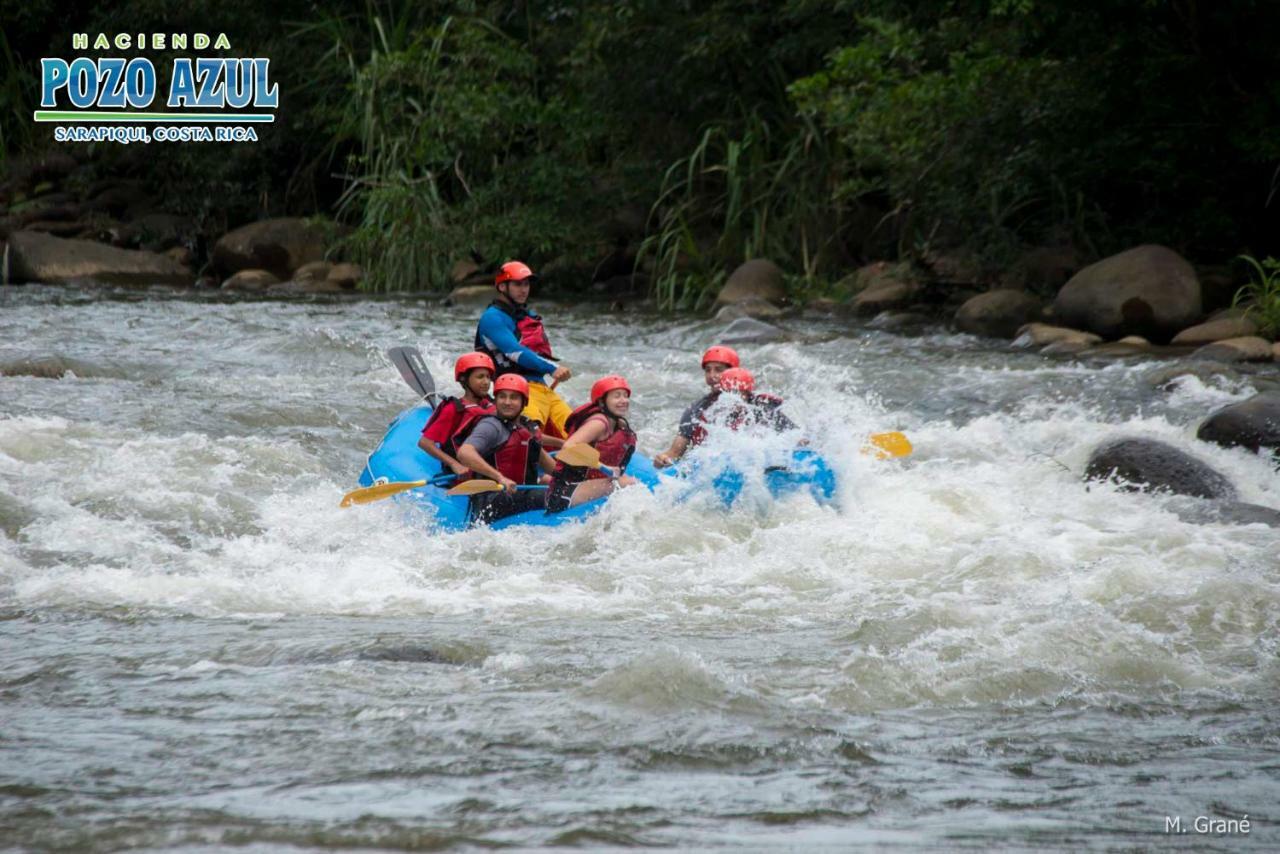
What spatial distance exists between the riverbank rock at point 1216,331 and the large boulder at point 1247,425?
346 cm

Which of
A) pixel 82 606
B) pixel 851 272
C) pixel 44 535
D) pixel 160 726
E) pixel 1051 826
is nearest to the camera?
pixel 1051 826

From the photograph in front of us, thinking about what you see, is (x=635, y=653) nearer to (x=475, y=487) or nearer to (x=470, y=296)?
(x=475, y=487)

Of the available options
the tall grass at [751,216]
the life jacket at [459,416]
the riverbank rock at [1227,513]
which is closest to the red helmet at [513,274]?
the life jacket at [459,416]

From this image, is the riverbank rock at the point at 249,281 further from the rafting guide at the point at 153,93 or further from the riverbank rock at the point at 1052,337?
the riverbank rock at the point at 1052,337

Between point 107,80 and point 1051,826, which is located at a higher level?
point 107,80

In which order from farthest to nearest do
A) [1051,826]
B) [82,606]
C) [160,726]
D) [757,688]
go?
[82,606]
[757,688]
[160,726]
[1051,826]

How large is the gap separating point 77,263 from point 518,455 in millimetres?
12528

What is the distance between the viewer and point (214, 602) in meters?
5.18

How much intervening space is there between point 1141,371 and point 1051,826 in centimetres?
769

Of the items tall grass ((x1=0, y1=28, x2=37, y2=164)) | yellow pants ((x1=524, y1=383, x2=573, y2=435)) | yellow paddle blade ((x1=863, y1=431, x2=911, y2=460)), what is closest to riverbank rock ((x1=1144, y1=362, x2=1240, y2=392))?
yellow paddle blade ((x1=863, y1=431, x2=911, y2=460))

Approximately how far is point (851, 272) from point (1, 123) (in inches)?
504

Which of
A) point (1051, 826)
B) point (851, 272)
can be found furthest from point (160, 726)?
point (851, 272)

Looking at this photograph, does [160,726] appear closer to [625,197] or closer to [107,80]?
[625,197]

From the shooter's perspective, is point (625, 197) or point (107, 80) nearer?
point (625, 197)
